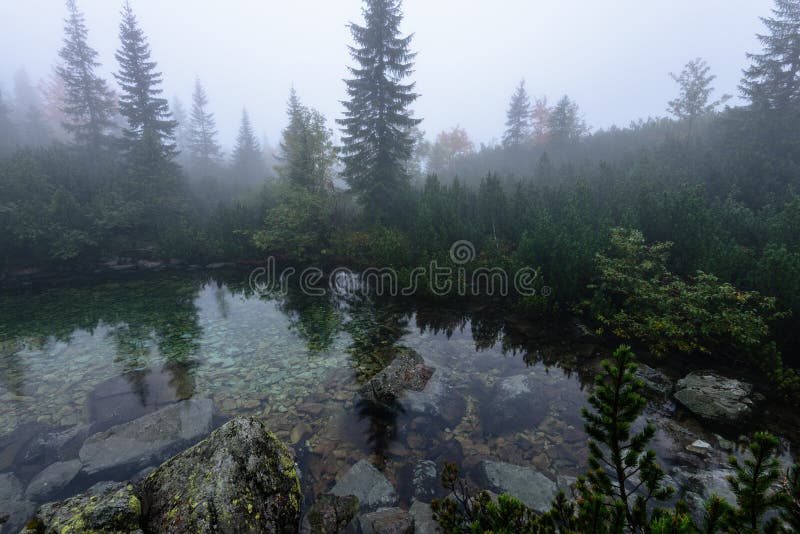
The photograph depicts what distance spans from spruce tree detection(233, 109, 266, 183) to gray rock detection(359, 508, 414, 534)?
4341cm

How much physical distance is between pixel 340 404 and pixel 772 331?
330 inches

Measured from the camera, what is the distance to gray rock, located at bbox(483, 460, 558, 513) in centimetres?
412

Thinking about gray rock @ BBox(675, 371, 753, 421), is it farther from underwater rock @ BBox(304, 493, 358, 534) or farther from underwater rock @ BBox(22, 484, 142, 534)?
underwater rock @ BBox(22, 484, 142, 534)

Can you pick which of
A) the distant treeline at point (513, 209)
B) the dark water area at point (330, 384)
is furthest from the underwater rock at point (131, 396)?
the distant treeline at point (513, 209)

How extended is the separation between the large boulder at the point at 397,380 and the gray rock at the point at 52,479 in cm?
426

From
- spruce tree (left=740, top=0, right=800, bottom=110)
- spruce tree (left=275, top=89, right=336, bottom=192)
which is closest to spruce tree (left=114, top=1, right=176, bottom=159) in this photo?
spruce tree (left=275, top=89, right=336, bottom=192)

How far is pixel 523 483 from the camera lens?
4375 millimetres

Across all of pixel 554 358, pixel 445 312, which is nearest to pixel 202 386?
pixel 445 312

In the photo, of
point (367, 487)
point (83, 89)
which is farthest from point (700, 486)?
point (83, 89)

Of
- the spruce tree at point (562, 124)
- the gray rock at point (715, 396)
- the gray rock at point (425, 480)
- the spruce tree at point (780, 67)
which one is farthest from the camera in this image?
the spruce tree at point (562, 124)

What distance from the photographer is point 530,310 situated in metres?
9.37

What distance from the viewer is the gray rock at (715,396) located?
5340mm

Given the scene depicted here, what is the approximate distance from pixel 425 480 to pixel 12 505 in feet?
17.0

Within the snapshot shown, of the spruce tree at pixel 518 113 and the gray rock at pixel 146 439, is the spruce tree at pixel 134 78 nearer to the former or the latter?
the gray rock at pixel 146 439
